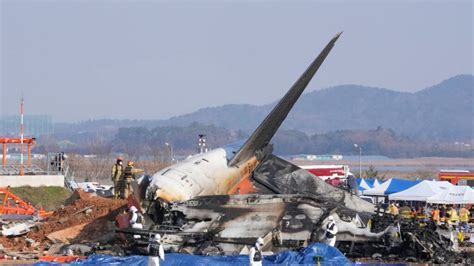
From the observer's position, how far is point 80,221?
33438mm

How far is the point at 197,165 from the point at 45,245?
5.51m

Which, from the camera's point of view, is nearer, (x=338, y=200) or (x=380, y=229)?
(x=380, y=229)

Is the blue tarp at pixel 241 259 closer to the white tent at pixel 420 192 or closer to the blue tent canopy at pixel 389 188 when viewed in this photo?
the white tent at pixel 420 192

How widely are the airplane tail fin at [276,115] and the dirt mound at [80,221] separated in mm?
4824

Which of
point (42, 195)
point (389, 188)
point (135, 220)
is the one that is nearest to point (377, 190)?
point (389, 188)

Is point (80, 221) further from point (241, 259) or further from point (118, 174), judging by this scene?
point (241, 259)

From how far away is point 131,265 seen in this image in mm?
24766

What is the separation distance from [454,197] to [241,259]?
29735mm

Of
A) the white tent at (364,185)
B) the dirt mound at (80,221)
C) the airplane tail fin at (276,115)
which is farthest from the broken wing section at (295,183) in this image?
the white tent at (364,185)

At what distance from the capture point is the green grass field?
5506 cm

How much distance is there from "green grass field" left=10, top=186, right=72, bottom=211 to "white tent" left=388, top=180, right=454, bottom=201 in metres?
19.2

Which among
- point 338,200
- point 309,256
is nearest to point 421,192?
point 338,200

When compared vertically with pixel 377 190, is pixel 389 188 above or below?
above

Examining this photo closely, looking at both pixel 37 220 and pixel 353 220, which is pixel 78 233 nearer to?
pixel 37 220
